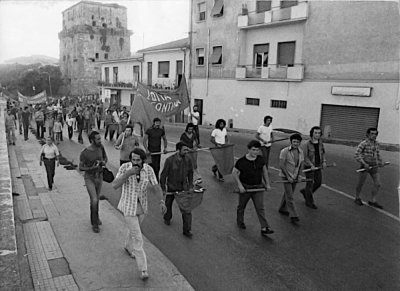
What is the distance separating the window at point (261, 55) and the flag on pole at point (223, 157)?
1412cm

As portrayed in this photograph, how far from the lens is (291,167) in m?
6.56

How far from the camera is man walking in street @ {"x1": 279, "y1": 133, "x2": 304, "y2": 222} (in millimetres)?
6449

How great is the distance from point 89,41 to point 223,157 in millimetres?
13048

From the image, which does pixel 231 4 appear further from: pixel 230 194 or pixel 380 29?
pixel 230 194

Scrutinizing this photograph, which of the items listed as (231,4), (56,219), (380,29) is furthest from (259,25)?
(56,219)

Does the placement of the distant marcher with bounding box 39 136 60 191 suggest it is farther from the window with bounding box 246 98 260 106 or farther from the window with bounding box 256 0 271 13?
the window with bounding box 256 0 271 13

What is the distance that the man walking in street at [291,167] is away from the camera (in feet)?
21.2

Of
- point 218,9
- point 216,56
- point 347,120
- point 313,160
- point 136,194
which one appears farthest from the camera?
point 216,56

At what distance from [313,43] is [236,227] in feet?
49.0

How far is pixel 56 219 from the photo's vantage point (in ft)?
21.2

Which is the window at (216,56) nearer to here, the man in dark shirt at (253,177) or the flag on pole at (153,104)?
the flag on pole at (153,104)

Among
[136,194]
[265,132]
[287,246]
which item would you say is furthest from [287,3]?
[136,194]

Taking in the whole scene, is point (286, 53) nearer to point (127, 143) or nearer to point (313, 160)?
point (313, 160)

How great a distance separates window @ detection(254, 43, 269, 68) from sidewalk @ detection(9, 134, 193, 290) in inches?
636
